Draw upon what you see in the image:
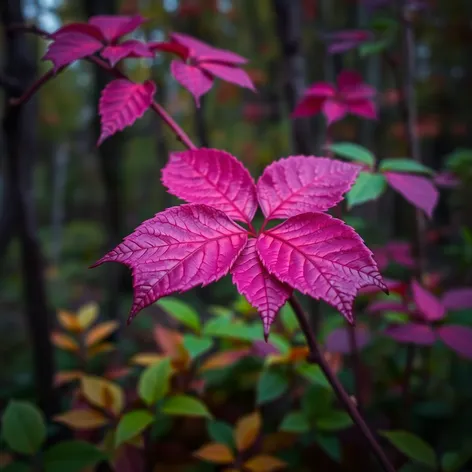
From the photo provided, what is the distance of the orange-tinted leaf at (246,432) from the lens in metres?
0.82

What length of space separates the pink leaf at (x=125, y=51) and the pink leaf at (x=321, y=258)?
0.32 meters

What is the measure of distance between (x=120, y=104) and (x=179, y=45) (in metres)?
0.16

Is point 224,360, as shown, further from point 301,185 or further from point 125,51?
point 125,51

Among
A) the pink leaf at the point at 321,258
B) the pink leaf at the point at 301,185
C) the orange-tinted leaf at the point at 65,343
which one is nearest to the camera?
the pink leaf at the point at 321,258

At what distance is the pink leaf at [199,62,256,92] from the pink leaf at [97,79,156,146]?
0.37ft

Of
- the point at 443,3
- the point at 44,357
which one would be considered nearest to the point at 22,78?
the point at 44,357

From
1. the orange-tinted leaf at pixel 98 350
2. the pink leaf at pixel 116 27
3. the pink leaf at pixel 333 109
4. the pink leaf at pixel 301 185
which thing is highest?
the pink leaf at pixel 116 27

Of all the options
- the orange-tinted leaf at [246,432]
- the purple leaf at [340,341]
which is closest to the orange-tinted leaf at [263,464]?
the orange-tinted leaf at [246,432]

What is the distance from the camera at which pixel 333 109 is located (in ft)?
2.55

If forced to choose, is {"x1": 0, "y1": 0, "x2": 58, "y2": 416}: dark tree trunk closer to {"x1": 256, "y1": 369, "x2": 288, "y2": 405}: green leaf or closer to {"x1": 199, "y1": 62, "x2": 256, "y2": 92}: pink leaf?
{"x1": 199, "y1": 62, "x2": 256, "y2": 92}: pink leaf

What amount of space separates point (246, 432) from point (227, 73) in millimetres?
698

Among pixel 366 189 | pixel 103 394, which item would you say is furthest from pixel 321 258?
pixel 103 394

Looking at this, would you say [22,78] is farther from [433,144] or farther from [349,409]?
[433,144]

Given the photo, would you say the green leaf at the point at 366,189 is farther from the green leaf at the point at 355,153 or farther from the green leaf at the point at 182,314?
the green leaf at the point at 182,314
